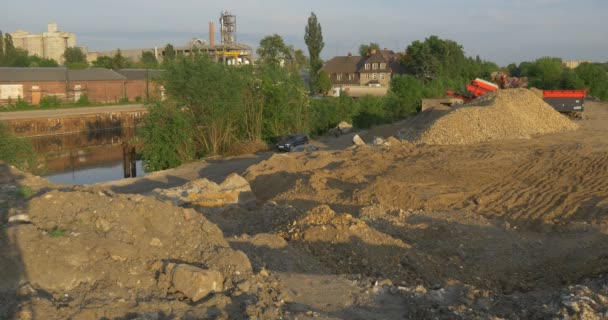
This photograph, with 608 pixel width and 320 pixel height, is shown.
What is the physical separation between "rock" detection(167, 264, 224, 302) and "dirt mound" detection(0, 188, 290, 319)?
0.5 inches

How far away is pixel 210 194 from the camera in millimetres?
17109

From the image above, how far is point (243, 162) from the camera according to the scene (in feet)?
91.7

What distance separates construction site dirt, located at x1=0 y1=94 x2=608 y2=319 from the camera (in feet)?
22.5

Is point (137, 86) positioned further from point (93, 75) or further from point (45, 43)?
point (45, 43)

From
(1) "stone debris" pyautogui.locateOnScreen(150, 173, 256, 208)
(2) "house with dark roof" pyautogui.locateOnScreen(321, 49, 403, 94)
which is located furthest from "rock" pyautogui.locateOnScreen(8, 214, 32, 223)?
(2) "house with dark roof" pyautogui.locateOnScreen(321, 49, 403, 94)

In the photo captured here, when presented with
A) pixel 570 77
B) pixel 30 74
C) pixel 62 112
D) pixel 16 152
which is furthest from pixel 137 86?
pixel 570 77

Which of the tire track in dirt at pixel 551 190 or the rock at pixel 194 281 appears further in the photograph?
the tire track in dirt at pixel 551 190

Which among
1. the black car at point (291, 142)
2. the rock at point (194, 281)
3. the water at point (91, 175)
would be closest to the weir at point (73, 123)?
the water at point (91, 175)

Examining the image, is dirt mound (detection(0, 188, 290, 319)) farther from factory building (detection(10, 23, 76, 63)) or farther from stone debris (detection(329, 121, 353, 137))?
factory building (detection(10, 23, 76, 63))

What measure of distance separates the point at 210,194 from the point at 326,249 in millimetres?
7518

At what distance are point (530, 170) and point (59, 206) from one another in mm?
15699

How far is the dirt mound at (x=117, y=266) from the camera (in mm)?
6566

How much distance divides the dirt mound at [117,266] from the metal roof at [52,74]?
52.4 metres

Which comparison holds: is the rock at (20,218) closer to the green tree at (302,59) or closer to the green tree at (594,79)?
the green tree at (594,79)
